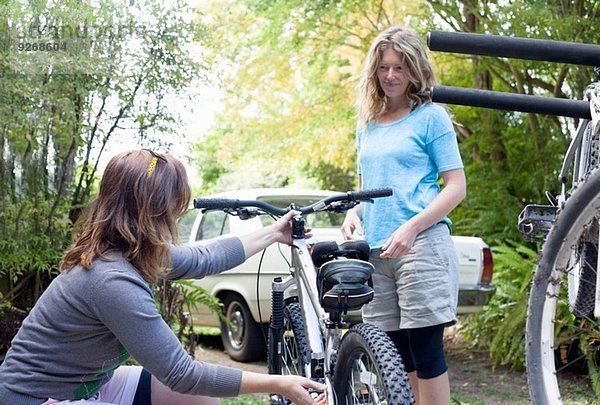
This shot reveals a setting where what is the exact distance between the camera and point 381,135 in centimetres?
318

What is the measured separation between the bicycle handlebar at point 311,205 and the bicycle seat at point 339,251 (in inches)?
6.0

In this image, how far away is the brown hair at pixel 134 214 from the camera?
7.98 feet

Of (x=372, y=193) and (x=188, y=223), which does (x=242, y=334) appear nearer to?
(x=188, y=223)

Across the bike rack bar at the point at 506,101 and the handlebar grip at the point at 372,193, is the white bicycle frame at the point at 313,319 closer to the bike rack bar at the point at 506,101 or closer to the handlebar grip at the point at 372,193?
the handlebar grip at the point at 372,193

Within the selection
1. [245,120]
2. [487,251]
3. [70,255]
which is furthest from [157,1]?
[245,120]

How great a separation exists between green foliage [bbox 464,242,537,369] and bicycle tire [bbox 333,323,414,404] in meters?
4.02

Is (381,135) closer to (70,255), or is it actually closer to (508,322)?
(70,255)

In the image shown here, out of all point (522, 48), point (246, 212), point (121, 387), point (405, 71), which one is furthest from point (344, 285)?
point (522, 48)

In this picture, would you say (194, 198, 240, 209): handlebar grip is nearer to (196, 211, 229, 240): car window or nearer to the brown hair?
the brown hair

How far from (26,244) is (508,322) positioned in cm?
391

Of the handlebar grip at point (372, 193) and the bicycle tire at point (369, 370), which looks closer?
the bicycle tire at point (369, 370)

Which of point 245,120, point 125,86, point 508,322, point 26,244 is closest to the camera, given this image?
point 26,244

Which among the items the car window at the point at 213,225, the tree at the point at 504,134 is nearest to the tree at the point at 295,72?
the tree at the point at 504,134

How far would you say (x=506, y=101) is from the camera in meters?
1.79
